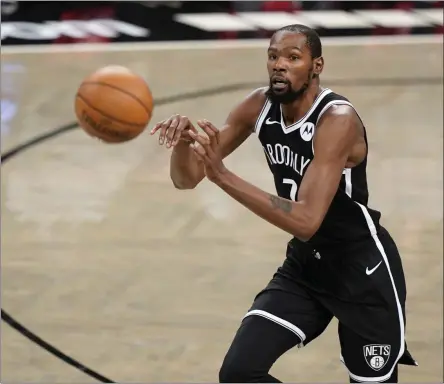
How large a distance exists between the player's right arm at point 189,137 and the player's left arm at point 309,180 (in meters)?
0.20

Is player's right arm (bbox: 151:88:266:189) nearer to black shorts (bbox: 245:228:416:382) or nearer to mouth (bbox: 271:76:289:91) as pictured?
mouth (bbox: 271:76:289:91)

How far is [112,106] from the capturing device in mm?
2889

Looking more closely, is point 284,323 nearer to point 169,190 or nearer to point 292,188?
point 292,188

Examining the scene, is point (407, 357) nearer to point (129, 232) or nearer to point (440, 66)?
point (129, 232)

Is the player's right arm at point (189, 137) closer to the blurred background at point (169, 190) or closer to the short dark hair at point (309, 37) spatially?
the short dark hair at point (309, 37)

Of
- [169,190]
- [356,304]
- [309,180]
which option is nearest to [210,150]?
[309,180]

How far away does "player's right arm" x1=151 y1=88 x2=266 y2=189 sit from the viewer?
2662 millimetres

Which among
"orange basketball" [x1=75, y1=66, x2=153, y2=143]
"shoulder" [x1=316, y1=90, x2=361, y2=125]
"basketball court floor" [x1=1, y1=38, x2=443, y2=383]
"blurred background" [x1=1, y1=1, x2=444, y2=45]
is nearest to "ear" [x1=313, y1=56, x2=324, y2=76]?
"shoulder" [x1=316, y1=90, x2=361, y2=125]

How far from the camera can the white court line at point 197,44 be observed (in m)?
6.38

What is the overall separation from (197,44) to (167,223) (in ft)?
6.49

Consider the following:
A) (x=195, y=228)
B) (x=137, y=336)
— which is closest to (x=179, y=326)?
(x=137, y=336)

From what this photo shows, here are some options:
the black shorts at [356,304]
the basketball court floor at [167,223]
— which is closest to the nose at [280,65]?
the black shorts at [356,304]

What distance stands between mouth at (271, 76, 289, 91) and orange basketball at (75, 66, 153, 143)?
1.73ft

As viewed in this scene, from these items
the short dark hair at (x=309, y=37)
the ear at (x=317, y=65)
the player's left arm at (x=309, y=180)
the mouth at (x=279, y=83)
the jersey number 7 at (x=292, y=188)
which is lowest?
the jersey number 7 at (x=292, y=188)
